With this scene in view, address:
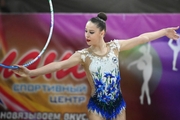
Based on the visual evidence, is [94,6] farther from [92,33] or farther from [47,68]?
[47,68]

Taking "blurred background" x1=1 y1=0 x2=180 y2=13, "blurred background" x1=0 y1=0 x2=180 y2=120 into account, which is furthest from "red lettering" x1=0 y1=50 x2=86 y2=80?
"blurred background" x1=1 y1=0 x2=180 y2=13

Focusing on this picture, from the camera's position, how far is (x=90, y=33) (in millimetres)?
3262

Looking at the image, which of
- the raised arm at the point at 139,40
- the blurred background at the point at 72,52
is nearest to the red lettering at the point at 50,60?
the blurred background at the point at 72,52

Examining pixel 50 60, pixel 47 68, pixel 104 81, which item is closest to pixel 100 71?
pixel 104 81

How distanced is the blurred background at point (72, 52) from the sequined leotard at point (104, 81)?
0.93 metres

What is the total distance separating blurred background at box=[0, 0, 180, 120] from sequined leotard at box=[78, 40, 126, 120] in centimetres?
93

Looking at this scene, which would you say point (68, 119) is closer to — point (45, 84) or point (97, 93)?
point (45, 84)

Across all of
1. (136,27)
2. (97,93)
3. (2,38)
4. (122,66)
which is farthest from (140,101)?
(2,38)

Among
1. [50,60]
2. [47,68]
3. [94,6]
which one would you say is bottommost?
[47,68]

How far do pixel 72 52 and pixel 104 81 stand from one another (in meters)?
1.08

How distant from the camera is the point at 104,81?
329cm

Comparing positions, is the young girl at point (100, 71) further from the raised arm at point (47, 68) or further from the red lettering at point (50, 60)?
the red lettering at point (50, 60)

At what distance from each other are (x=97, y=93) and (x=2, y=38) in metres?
1.58

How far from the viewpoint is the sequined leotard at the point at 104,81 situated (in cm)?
329
